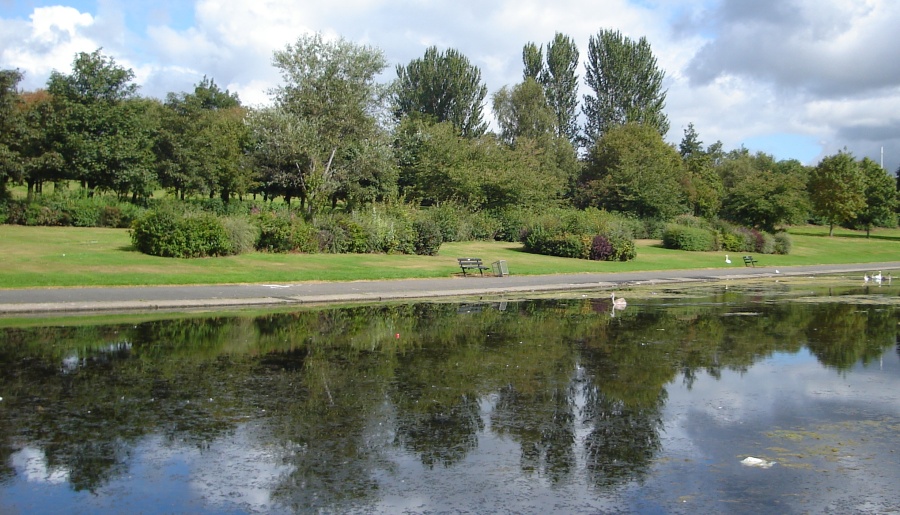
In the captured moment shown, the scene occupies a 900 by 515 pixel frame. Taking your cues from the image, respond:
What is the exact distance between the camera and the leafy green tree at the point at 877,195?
83062 millimetres

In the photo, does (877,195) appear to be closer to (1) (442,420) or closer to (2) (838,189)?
(2) (838,189)

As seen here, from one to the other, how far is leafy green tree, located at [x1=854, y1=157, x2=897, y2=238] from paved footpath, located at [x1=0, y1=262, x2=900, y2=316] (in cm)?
5848

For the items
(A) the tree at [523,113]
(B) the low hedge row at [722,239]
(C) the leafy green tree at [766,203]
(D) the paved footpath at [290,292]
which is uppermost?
(A) the tree at [523,113]

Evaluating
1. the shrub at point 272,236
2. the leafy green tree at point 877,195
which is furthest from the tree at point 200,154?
the leafy green tree at point 877,195

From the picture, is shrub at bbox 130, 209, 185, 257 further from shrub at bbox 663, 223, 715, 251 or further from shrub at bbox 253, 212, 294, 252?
shrub at bbox 663, 223, 715, 251

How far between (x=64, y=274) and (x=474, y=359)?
56.0 feet

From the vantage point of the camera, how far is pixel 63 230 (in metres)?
41.6

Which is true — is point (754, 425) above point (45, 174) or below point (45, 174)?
below

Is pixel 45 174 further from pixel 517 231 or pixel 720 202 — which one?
pixel 720 202

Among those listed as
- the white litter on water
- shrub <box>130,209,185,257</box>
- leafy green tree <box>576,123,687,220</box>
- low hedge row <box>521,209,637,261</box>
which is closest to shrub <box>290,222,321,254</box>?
shrub <box>130,209,185,257</box>

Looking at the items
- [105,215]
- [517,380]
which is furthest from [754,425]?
[105,215]

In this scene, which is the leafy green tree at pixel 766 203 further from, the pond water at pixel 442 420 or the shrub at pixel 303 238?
the pond water at pixel 442 420

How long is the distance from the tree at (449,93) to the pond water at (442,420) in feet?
216

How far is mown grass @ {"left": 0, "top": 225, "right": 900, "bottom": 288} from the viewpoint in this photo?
79.8ft
